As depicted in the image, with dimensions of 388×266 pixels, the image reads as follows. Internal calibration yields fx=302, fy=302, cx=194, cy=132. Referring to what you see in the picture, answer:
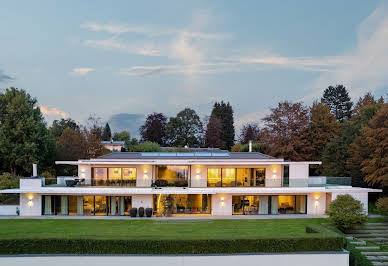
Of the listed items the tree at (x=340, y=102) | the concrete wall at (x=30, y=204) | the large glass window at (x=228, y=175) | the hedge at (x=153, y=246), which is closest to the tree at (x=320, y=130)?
the large glass window at (x=228, y=175)

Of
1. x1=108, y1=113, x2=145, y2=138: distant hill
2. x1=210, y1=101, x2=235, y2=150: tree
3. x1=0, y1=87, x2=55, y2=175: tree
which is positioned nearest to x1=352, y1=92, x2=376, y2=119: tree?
x1=210, y1=101, x2=235, y2=150: tree

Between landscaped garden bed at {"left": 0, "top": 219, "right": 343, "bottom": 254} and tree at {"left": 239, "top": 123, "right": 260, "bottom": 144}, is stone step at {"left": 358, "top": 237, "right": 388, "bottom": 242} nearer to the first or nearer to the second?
landscaped garden bed at {"left": 0, "top": 219, "right": 343, "bottom": 254}

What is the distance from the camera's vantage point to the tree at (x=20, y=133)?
111 feet

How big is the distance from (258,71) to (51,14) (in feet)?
69.4

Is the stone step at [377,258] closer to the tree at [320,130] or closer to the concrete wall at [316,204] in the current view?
the concrete wall at [316,204]

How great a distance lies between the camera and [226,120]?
6806cm

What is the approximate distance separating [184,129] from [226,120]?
10.5 metres

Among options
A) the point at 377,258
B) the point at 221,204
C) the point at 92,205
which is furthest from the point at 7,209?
the point at 377,258

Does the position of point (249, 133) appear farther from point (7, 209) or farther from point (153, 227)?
point (7, 209)

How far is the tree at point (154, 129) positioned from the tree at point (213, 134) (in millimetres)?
9690

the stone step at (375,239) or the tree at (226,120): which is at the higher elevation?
the tree at (226,120)

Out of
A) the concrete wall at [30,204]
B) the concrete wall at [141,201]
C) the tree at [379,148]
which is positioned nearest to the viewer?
the concrete wall at [30,204]

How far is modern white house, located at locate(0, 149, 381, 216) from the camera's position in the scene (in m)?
23.2

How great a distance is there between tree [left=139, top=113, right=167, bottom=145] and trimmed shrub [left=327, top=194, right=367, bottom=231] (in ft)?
155
